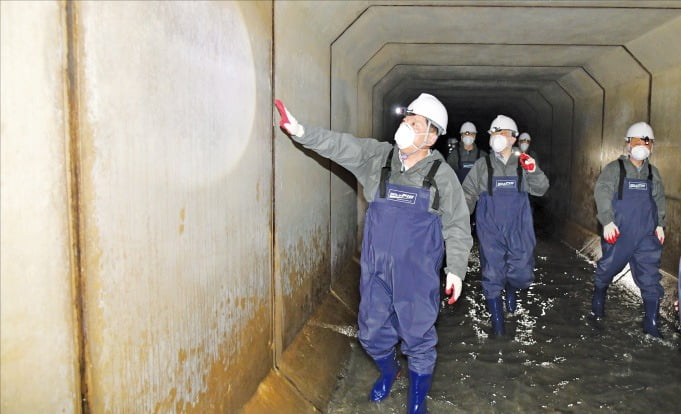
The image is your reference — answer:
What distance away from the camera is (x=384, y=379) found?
3.44 m

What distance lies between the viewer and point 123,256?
1650mm

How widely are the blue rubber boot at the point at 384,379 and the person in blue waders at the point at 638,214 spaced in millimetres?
2231

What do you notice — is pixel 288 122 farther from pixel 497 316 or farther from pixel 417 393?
pixel 497 316

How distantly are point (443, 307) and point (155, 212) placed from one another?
3934 mm

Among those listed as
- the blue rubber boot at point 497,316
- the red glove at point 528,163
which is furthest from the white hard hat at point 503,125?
the blue rubber boot at point 497,316

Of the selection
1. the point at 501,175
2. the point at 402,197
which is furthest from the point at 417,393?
the point at 501,175

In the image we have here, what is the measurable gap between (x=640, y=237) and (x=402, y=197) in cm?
252

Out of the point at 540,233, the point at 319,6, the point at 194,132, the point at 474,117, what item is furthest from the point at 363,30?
the point at 474,117

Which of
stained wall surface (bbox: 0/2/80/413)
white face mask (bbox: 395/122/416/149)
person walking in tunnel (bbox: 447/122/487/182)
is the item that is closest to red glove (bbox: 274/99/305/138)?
white face mask (bbox: 395/122/416/149)

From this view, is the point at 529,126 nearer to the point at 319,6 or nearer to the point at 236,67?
the point at 319,6

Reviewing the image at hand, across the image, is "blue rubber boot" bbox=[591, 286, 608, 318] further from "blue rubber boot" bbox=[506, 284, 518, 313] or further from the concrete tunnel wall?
the concrete tunnel wall

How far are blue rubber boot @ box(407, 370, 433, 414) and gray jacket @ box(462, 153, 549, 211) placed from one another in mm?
1909

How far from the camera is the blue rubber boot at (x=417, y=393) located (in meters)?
3.15

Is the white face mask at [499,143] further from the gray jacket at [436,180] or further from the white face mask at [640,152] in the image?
the gray jacket at [436,180]
